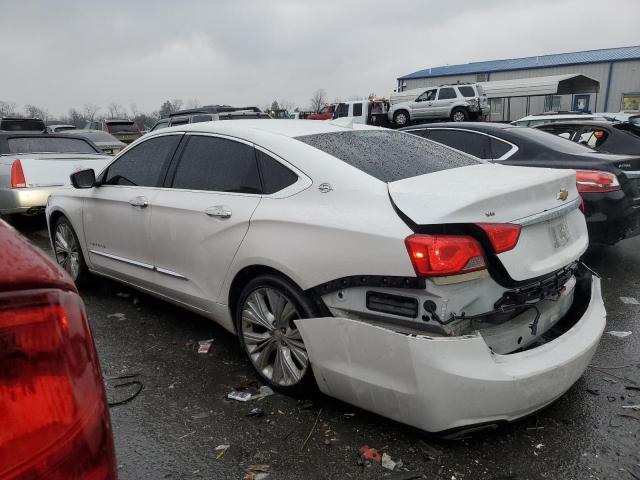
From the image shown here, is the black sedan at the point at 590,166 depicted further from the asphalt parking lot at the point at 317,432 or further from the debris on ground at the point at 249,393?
the debris on ground at the point at 249,393

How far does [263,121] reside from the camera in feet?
12.3

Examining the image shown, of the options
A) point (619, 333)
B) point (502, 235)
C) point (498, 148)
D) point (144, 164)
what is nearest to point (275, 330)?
point (502, 235)

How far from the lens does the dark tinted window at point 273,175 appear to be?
9.66 feet

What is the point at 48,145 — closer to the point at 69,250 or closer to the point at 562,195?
the point at 69,250

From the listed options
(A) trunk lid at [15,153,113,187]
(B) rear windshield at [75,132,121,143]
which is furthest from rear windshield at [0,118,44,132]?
(A) trunk lid at [15,153,113,187]

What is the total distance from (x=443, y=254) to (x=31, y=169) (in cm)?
682

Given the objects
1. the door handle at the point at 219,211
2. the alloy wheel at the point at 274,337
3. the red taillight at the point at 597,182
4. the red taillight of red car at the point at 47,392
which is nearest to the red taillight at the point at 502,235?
the alloy wheel at the point at 274,337

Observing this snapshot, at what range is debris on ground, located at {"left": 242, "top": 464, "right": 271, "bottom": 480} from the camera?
2.35m

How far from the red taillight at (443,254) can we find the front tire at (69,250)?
3653mm

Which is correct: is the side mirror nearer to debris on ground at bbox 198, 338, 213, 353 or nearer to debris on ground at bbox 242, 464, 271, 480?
debris on ground at bbox 198, 338, 213, 353

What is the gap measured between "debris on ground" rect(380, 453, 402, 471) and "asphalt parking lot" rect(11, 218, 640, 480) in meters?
0.03

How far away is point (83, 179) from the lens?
441 cm

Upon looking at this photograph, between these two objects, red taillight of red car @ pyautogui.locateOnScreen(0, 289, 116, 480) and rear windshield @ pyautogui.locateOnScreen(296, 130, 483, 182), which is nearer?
red taillight of red car @ pyautogui.locateOnScreen(0, 289, 116, 480)

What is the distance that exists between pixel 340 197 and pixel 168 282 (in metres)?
1.67
